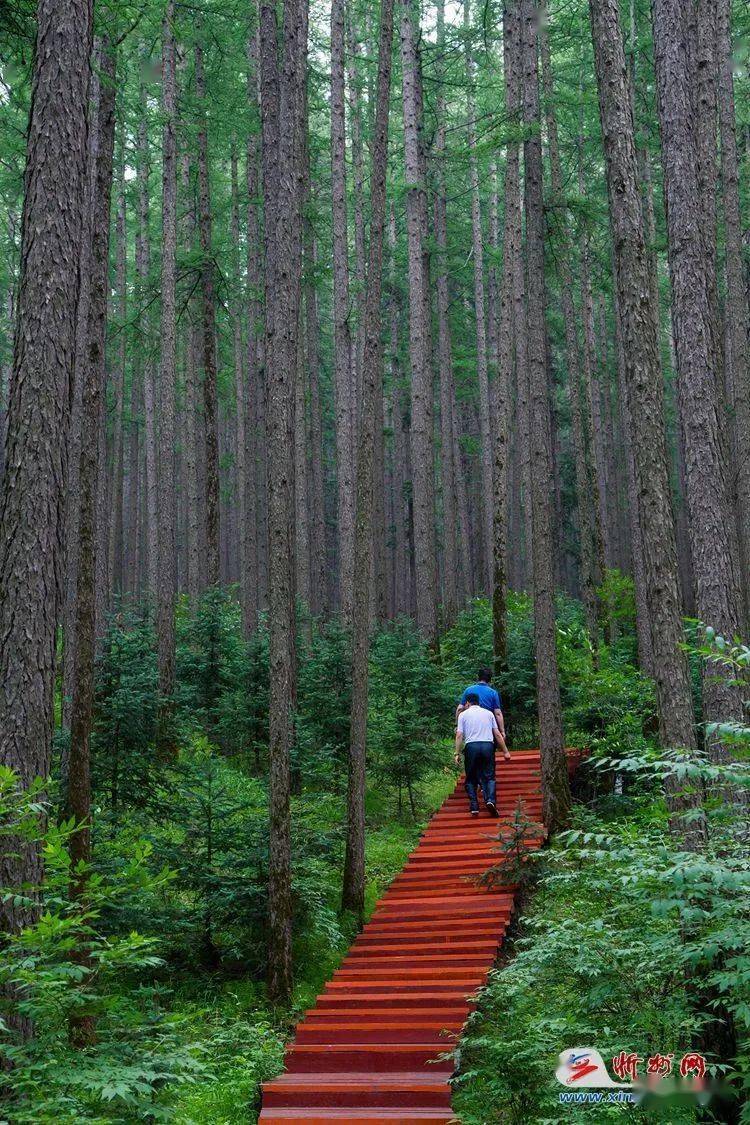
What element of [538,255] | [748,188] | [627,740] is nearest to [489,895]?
[627,740]

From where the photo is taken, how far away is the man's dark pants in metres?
12.1

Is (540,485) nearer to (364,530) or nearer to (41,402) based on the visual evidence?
(364,530)

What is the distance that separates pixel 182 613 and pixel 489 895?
14.2 m

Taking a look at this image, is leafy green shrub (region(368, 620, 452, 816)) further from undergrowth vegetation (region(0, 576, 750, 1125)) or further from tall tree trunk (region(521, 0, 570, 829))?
tall tree trunk (region(521, 0, 570, 829))

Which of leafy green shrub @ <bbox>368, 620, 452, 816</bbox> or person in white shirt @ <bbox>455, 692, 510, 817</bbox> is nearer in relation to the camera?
person in white shirt @ <bbox>455, 692, 510, 817</bbox>

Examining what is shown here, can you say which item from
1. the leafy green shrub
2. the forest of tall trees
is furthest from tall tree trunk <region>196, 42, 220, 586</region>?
the leafy green shrub

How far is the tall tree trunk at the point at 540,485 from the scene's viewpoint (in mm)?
11914

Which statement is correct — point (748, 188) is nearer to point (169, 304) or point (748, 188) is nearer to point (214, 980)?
point (169, 304)

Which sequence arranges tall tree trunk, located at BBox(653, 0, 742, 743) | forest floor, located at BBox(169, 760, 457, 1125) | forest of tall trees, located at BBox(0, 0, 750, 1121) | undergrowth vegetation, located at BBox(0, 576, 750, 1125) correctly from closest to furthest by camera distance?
undergrowth vegetation, located at BBox(0, 576, 750, 1125) → forest of tall trees, located at BBox(0, 0, 750, 1121) → forest floor, located at BBox(169, 760, 457, 1125) → tall tree trunk, located at BBox(653, 0, 742, 743)

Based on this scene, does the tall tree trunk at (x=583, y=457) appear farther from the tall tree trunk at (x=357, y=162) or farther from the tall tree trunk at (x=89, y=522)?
the tall tree trunk at (x=89, y=522)

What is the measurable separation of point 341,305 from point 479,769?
11357mm

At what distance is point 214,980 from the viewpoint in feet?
29.8

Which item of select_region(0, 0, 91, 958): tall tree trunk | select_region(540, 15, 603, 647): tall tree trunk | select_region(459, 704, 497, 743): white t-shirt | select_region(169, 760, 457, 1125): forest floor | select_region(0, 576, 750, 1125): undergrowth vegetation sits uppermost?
select_region(540, 15, 603, 647): tall tree trunk

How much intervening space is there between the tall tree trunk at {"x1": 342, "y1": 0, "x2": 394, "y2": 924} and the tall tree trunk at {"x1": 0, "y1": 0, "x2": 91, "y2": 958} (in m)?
4.80
